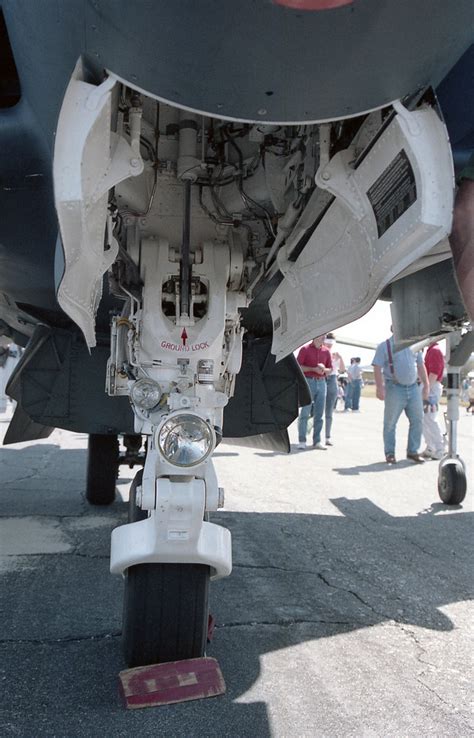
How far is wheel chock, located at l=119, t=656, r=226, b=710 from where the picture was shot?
83.1 inches

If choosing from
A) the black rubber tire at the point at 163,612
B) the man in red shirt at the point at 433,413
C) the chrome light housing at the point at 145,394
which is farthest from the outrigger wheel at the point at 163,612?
the man in red shirt at the point at 433,413

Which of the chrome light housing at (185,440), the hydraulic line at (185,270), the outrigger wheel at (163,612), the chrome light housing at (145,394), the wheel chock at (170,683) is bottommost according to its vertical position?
the wheel chock at (170,683)

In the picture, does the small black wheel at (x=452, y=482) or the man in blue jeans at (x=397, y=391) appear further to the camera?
the man in blue jeans at (x=397, y=391)

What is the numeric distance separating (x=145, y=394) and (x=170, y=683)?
3.57 feet

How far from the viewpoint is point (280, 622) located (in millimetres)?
2877

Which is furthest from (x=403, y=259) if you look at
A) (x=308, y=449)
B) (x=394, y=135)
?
(x=308, y=449)

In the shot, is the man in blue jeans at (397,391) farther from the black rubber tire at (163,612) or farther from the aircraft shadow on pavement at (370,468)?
the black rubber tire at (163,612)

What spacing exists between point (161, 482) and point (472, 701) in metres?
1.38

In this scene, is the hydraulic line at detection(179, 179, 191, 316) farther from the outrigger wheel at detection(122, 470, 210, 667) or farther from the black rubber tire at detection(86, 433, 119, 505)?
the black rubber tire at detection(86, 433, 119, 505)

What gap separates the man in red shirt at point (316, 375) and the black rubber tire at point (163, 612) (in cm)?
740

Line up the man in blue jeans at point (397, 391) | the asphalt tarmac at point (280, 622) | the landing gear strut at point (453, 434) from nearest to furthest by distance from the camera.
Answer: the asphalt tarmac at point (280, 622) → the landing gear strut at point (453, 434) → the man in blue jeans at point (397, 391)

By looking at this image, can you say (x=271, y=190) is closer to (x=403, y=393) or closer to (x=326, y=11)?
(x=326, y=11)

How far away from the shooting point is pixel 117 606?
3.00 metres

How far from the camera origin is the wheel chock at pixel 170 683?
2.11m
